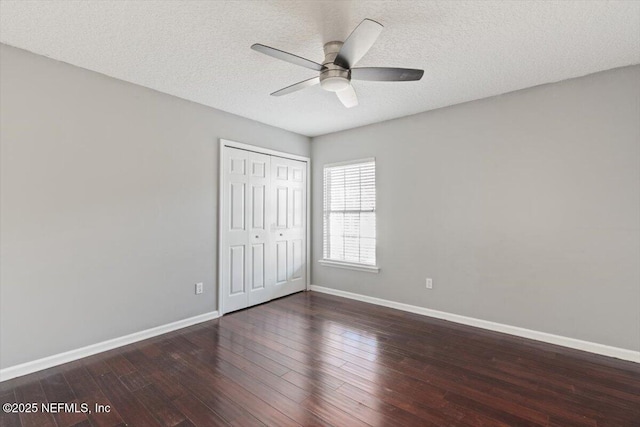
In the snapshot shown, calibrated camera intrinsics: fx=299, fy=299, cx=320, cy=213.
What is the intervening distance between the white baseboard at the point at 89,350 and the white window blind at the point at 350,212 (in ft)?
7.01

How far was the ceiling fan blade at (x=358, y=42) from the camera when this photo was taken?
170 cm

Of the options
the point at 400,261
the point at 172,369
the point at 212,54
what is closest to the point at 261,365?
the point at 172,369

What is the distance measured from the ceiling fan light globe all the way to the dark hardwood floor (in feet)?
7.29

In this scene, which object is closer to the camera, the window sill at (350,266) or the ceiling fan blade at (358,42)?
the ceiling fan blade at (358,42)

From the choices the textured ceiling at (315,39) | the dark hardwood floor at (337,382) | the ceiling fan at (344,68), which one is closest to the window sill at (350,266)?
the dark hardwood floor at (337,382)

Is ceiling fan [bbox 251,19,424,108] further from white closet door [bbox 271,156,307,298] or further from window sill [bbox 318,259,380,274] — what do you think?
window sill [bbox 318,259,380,274]

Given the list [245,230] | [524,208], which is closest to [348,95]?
[524,208]

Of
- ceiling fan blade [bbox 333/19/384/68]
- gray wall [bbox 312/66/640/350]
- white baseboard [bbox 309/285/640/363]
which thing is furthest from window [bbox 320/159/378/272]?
ceiling fan blade [bbox 333/19/384/68]

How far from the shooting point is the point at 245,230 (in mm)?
3992

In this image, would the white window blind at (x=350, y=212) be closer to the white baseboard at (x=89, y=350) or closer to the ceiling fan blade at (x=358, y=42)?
the white baseboard at (x=89, y=350)

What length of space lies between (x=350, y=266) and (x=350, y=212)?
2.64 ft

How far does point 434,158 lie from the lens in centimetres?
370

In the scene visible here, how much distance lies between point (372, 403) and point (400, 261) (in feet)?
7.23

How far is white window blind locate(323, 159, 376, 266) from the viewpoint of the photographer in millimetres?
4293
